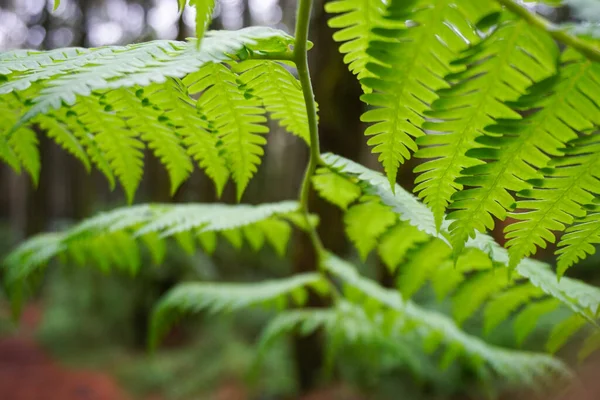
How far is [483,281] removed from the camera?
916 millimetres

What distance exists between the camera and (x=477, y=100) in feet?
1.49

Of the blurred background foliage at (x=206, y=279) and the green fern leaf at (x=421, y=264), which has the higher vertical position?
the green fern leaf at (x=421, y=264)

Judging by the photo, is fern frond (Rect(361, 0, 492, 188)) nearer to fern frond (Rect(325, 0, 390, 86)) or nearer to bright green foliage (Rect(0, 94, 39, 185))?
fern frond (Rect(325, 0, 390, 86))

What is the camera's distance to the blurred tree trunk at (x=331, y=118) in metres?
2.53

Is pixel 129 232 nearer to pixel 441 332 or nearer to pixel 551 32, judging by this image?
pixel 441 332

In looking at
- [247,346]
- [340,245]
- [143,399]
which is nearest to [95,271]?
[143,399]

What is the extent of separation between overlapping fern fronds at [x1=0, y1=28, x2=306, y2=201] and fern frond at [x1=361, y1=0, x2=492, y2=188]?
0.18 m

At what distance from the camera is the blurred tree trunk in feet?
8.29

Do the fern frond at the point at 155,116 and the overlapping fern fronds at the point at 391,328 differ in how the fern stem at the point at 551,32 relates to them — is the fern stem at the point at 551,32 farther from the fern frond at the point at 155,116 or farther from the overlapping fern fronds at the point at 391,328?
the overlapping fern fronds at the point at 391,328

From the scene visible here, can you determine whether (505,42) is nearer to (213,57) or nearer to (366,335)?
(213,57)

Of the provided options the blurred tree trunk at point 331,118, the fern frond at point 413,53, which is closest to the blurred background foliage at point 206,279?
the blurred tree trunk at point 331,118

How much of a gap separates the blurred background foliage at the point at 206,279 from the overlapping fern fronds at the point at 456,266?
454 millimetres

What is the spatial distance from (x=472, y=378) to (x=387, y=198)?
268cm

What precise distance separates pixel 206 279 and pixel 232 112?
201 inches
